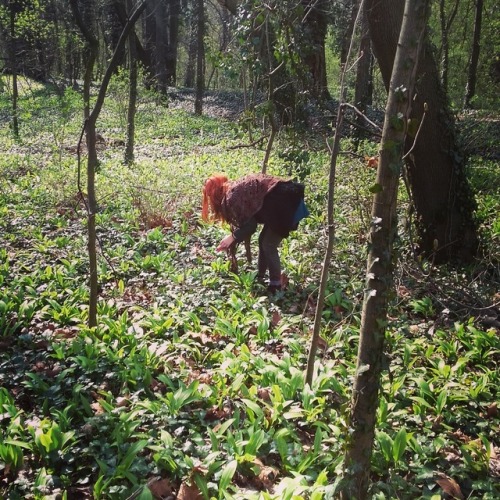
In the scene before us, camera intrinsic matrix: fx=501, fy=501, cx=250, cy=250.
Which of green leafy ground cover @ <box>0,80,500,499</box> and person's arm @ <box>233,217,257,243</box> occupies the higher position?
person's arm @ <box>233,217,257,243</box>

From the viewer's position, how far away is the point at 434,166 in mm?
5824

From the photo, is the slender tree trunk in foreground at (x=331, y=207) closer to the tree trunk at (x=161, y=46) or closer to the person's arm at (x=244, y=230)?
the person's arm at (x=244, y=230)

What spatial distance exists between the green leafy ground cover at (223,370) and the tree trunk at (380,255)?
0.26 meters

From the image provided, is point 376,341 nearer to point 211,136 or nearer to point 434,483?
point 434,483

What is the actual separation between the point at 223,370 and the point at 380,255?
2.14 meters

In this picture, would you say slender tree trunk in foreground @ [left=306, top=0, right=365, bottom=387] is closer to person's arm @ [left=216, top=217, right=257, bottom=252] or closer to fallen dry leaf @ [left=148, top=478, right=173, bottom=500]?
fallen dry leaf @ [left=148, top=478, right=173, bottom=500]

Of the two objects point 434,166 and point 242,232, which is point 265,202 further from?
point 434,166

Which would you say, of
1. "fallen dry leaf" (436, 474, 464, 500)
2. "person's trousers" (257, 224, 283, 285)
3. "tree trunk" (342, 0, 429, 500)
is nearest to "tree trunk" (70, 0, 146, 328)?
"person's trousers" (257, 224, 283, 285)

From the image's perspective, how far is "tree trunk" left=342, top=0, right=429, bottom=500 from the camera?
219 centimetres

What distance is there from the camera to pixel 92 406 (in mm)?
3754

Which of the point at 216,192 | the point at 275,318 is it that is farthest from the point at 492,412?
the point at 216,192

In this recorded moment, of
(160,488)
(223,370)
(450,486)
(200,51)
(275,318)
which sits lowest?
(160,488)

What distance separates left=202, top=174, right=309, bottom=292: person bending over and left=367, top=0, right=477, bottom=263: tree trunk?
1582 mm

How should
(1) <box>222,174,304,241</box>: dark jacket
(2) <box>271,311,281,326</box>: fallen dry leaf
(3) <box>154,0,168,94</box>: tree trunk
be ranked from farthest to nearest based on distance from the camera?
(3) <box>154,0,168,94</box>: tree trunk < (1) <box>222,174,304,241</box>: dark jacket < (2) <box>271,311,281,326</box>: fallen dry leaf
